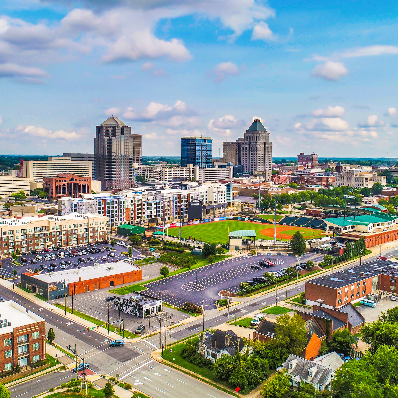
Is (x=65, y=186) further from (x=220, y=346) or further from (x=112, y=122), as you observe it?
(x=220, y=346)

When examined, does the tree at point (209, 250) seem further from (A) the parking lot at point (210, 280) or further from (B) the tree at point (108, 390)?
(B) the tree at point (108, 390)

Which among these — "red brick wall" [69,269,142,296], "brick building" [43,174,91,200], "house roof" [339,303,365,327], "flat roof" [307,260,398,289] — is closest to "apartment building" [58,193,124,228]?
"red brick wall" [69,269,142,296]

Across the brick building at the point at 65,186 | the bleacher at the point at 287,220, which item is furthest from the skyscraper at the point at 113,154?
the bleacher at the point at 287,220

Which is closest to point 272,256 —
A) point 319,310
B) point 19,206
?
point 319,310

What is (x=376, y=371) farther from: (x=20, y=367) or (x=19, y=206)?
(x=19, y=206)

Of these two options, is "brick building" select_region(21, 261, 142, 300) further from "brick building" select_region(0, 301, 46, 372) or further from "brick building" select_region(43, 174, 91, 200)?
"brick building" select_region(43, 174, 91, 200)

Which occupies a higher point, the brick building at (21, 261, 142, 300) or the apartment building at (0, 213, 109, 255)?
the apartment building at (0, 213, 109, 255)
